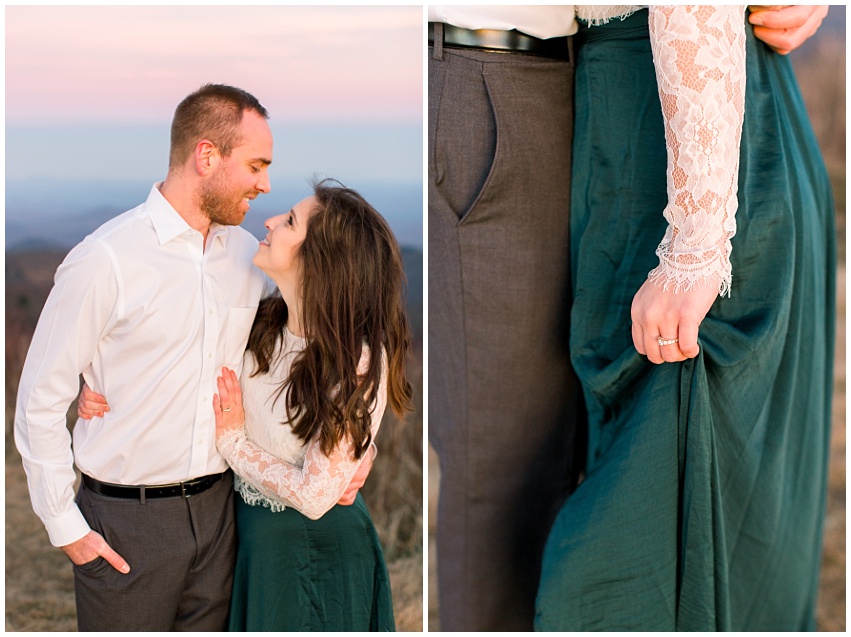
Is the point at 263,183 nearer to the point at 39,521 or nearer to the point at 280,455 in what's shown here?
the point at 280,455

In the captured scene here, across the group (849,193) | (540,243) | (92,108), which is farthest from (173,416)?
(849,193)

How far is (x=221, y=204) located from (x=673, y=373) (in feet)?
3.39

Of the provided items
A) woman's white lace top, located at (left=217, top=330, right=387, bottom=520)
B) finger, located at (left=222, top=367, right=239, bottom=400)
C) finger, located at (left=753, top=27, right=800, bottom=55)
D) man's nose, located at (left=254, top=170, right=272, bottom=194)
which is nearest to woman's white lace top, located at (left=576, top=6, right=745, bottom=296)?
finger, located at (left=753, top=27, right=800, bottom=55)

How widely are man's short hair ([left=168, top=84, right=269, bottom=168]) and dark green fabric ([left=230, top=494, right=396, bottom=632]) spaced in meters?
0.82

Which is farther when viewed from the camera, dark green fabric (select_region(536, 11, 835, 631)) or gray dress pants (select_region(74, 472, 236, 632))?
gray dress pants (select_region(74, 472, 236, 632))

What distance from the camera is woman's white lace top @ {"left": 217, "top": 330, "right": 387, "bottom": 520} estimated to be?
6.07 feet

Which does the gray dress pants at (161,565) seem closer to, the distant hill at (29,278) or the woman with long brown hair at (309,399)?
the woman with long brown hair at (309,399)

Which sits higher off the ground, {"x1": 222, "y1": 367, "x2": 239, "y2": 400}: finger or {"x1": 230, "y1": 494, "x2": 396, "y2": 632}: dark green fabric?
{"x1": 222, "y1": 367, "x2": 239, "y2": 400}: finger

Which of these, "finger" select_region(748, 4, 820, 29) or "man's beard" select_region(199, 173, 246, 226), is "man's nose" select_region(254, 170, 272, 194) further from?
"finger" select_region(748, 4, 820, 29)

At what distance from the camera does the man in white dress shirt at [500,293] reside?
1.75 metres

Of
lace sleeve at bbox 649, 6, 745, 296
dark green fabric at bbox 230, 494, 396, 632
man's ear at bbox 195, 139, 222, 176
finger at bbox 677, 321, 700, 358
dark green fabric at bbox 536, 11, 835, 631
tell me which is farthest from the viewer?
dark green fabric at bbox 230, 494, 396, 632

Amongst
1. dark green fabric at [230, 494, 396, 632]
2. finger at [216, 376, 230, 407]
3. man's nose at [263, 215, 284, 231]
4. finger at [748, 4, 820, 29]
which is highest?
finger at [748, 4, 820, 29]

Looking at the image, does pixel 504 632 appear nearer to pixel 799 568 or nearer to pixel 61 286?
pixel 799 568

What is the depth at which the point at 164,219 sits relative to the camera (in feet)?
5.83
